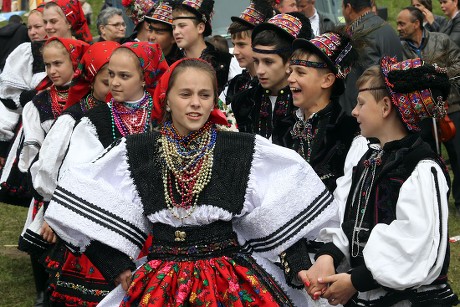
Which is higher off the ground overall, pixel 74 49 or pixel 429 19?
pixel 74 49

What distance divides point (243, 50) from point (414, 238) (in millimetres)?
2811

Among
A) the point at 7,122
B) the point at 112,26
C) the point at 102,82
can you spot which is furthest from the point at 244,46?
the point at 112,26

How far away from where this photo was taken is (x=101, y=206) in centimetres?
427

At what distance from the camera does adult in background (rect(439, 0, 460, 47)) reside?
10.8m

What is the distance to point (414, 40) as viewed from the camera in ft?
33.7

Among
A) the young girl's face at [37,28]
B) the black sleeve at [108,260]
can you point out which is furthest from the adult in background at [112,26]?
the black sleeve at [108,260]

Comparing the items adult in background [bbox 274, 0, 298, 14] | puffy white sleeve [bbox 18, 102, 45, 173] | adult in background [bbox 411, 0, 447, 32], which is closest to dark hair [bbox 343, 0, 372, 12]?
adult in background [bbox 274, 0, 298, 14]

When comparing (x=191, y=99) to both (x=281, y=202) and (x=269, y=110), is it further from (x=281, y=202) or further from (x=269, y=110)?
(x=269, y=110)

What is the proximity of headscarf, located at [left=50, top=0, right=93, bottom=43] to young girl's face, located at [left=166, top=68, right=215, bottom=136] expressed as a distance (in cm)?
363

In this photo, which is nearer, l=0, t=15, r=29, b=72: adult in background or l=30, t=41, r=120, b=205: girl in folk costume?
l=30, t=41, r=120, b=205: girl in folk costume

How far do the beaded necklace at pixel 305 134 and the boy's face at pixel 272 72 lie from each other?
0.49 m

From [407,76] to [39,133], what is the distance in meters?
3.18

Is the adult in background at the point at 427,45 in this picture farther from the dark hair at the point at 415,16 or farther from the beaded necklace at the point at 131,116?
the beaded necklace at the point at 131,116

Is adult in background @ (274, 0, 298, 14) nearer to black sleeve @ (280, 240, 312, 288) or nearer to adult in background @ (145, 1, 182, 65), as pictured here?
adult in background @ (145, 1, 182, 65)
